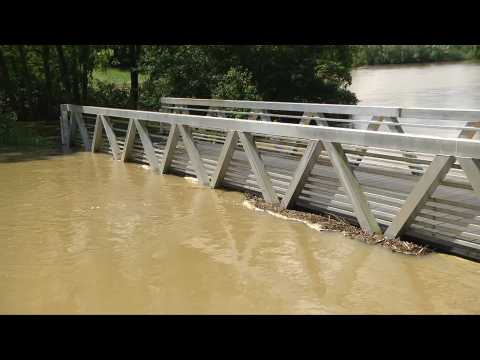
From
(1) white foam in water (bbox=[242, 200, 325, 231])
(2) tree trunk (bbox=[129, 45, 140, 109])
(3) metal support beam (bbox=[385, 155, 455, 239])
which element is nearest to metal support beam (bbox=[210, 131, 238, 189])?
(1) white foam in water (bbox=[242, 200, 325, 231])

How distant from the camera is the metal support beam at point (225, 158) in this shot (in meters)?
7.29

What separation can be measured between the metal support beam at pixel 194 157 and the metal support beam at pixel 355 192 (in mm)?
3022

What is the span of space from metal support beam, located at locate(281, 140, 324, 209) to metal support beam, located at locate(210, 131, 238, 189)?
128 centimetres

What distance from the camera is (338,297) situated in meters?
4.03

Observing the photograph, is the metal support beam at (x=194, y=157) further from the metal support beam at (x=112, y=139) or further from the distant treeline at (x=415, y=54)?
the distant treeline at (x=415, y=54)

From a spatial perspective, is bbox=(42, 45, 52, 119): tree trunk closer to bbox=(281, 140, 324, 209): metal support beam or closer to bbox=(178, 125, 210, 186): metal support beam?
bbox=(178, 125, 210, 186): metal support beam

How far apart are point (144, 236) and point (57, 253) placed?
3.17 ft

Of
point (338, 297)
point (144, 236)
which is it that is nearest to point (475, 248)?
point (338, 297)

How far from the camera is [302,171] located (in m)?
6.25

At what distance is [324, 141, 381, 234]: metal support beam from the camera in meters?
5.44

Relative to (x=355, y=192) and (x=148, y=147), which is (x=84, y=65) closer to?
(x=148, y=147)


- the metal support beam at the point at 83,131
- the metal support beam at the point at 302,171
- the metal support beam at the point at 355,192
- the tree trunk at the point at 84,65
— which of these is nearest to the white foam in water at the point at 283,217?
the metal support beam at the point at 302,171

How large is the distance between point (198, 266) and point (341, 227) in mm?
1875

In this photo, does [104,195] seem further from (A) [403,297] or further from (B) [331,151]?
(A) [403,297]
